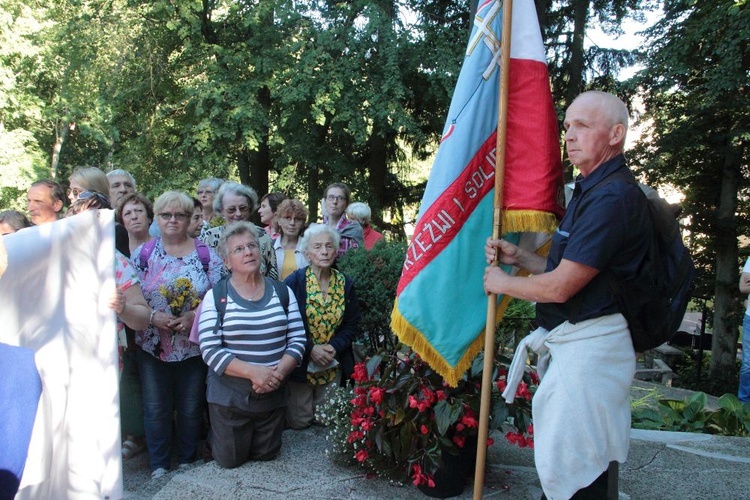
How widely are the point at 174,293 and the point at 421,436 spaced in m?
1.90

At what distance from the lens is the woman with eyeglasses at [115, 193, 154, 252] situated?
4.54 m

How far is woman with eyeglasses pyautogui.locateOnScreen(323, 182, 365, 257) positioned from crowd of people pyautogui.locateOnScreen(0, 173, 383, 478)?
37.7 inches

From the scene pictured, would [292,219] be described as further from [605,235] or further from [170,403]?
[605,235]

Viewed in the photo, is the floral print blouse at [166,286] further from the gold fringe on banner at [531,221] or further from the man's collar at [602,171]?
the man's collar at [602,171]

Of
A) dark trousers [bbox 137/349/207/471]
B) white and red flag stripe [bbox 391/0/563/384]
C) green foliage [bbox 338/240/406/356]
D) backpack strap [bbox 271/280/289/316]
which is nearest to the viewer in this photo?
white and red flag stripe [bbox 391/0/563/384]

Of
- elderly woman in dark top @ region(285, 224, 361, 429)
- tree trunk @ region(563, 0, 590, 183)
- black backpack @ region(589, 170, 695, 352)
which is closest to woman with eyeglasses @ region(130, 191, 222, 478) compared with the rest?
elderly woman in dark top @ region(285, 224, 361, 429)

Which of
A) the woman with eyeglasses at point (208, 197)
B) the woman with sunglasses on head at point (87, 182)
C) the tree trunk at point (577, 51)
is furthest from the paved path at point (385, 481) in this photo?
the tree trunk at point (577, 51)

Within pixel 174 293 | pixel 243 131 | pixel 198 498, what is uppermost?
pixel 243 131

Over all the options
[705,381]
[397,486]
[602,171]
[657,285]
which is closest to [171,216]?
[397,486]

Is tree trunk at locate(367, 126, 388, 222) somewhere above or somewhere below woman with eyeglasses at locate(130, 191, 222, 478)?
above

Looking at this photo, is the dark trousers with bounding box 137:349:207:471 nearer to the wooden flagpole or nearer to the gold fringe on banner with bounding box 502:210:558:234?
the wooden flagpole

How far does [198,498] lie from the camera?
350cm

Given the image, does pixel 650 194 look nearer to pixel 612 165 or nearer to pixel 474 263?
pixel 612 165

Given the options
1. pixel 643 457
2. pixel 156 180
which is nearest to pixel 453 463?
pixel 643 457
